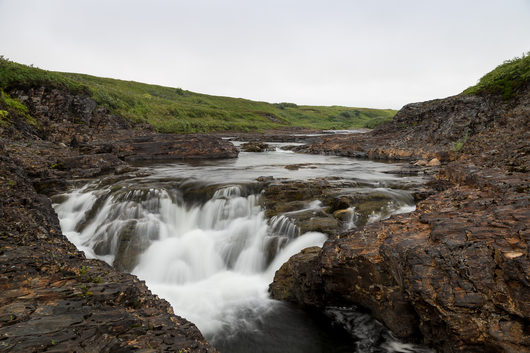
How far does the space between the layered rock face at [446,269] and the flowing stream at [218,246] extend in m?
0.63

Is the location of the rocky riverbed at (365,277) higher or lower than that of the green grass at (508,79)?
lower

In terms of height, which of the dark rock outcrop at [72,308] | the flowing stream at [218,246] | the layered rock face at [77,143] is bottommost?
the flowing stream at [218,246]

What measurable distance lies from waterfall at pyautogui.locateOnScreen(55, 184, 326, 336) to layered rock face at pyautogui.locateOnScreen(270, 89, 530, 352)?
1.31 metres

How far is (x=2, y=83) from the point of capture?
74.7 feet

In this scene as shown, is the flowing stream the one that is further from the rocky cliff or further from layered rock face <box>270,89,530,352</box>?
the rocky cliff

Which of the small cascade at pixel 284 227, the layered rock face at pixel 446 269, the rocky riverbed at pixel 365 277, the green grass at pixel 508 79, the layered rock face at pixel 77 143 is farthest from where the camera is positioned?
the green grass at pixel 508 79

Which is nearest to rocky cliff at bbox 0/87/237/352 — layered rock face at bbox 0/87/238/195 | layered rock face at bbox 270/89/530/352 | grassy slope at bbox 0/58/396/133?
layered rock face at bbox 270/89/530/352

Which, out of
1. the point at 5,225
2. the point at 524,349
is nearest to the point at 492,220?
the point at 524,349

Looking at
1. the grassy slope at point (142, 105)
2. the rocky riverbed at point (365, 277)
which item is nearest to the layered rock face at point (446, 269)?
the rocky riverbed at point (365, 277)

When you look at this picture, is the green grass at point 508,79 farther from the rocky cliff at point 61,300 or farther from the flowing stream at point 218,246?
the rocky cliff at point 61,300

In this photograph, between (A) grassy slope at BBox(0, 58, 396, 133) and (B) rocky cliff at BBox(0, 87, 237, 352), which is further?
(A) grassy slope at BBox(0, 58, 396, 133)

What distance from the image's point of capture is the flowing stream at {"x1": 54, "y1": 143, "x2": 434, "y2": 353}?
613cm

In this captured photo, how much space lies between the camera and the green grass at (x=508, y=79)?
Result: 1697cm

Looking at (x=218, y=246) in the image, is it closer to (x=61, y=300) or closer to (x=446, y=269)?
(x=61, y=300)
